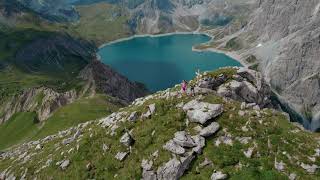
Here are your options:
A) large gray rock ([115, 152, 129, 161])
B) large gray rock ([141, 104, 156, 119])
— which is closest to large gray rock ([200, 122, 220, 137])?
large gray rock ([141, 104, 156, 119])

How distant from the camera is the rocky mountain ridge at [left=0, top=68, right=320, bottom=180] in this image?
135 feet

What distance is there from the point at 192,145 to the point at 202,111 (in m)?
4.25

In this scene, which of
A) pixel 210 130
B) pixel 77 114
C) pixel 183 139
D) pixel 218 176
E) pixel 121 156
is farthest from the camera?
pixel 77 114

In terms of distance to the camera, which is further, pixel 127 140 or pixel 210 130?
pixel 127 140

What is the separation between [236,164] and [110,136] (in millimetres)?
14973

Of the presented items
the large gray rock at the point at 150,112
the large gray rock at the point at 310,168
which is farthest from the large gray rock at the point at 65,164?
the large gray rock at the point at 310,168

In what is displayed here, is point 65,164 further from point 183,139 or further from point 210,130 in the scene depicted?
point 210,130

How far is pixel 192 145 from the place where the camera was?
4384cm

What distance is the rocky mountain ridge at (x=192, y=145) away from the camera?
41.2m

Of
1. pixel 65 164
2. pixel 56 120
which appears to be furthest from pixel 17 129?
pixel 65 164

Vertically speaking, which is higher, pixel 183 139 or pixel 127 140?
pixel 183 139

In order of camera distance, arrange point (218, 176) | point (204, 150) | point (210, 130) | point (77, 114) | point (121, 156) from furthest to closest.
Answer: point (77, 114) < point (121, 156) < point (210, 130) < point (204, 150) < point (218, 176)

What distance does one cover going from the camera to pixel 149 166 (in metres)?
44.2

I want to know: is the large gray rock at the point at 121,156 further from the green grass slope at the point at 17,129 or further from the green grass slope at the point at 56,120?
the green grass slope at the point at 17,129
